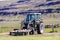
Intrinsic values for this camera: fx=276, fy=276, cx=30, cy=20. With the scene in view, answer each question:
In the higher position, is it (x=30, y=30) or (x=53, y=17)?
(x=30, y=30)

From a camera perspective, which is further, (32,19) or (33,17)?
(33,17)

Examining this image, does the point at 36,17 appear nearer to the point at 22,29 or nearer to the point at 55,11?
the point at 22,29

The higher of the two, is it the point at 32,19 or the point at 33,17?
the point at 33,17

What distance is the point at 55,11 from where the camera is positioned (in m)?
189

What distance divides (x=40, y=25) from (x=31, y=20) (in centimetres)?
143

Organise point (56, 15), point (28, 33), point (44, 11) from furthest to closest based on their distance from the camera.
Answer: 1. point (44, 11)
2. point (56, 15)
3. point (28, 33)

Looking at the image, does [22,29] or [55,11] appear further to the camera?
[55,11]

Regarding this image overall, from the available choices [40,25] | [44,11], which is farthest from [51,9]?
[40,25]

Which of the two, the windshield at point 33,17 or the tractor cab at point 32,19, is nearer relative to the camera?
the tractor cab at point 32,19

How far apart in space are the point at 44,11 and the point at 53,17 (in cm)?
1812

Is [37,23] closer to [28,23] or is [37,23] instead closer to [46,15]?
[28,23]

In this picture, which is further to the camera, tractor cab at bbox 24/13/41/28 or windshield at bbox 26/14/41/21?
windshield at bbox 26/14/41/21

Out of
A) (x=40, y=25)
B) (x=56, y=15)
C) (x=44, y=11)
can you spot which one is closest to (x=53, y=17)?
(x=56, y=15)

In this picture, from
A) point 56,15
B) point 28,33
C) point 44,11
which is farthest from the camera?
point 44,11
